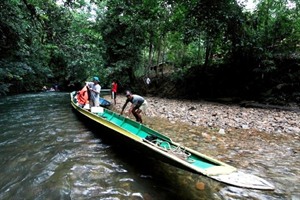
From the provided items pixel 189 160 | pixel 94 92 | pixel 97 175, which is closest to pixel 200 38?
pixel 94 92

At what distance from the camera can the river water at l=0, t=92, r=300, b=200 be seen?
4.00 metres

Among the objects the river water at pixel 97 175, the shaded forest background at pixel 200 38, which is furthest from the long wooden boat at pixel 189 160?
the shaded forest background at pixel 200 38

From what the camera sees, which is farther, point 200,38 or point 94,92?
point 200,38

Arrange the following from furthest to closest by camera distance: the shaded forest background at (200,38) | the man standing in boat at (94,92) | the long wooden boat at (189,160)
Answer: the shaded forest background at (200,38), the man standing in boat at (94,92), the long wooden boat at (189,160)

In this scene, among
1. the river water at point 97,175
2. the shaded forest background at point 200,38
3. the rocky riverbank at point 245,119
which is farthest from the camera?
the shaded forest background at point 200,38

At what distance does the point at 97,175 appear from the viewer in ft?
15.7

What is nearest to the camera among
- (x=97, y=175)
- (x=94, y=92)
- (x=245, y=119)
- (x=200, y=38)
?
(x=97, y=175)

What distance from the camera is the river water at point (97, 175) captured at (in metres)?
4.00

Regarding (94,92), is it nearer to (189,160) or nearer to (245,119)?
(245,119)

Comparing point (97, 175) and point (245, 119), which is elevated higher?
point (245, 119)

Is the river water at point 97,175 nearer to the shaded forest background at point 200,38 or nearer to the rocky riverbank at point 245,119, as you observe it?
the rocky riverbank at point 245,119

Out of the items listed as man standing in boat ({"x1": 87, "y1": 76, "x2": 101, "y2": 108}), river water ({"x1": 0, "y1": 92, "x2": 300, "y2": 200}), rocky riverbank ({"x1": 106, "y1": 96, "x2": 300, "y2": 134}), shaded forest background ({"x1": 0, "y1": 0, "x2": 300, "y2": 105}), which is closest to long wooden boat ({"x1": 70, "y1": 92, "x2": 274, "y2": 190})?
river water ({"x1": 0, "y1": 92, "x2": 300, "y2": 200})

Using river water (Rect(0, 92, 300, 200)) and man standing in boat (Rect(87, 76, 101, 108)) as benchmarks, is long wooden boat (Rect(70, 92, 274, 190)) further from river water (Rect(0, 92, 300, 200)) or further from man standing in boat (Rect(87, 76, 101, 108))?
man standing in boat (Rect(87, 76, 101, 108))

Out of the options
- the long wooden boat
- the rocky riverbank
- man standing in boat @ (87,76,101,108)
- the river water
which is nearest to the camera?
the long wooden boat
